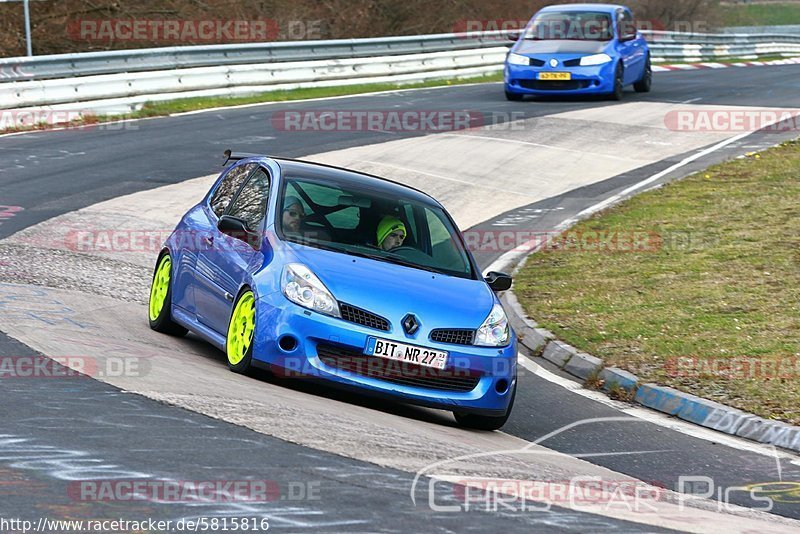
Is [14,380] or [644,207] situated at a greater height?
[14,380]

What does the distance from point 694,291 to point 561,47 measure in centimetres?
1536

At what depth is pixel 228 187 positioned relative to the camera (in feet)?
34.1

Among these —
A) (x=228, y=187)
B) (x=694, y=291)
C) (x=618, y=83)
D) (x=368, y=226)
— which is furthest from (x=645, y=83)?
(x=368, y=226)

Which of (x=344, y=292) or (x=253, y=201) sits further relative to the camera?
(x=253, y=201)

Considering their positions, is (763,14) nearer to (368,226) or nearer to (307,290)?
(368,226)

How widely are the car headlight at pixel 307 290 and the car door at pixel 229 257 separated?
17.9 inches

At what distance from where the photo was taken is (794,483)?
310 inches

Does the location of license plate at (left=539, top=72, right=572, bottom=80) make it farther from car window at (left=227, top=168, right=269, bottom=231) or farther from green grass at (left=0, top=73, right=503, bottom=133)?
car window at (left=227, top=168, right=269, bottom=231)

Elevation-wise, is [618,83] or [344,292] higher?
[344,292]

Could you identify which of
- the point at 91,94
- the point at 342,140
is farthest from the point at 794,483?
the point at 91,94

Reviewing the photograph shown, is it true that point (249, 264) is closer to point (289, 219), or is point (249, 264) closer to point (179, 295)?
point (289, 219)

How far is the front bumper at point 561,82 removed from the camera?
89.5 feet

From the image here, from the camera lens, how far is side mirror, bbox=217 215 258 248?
914 cm

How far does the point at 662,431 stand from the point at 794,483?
4.57 ft
